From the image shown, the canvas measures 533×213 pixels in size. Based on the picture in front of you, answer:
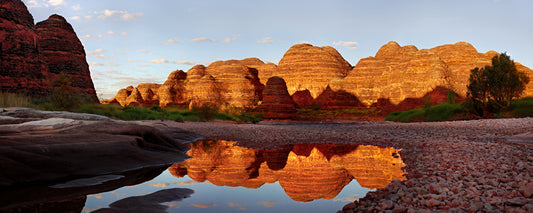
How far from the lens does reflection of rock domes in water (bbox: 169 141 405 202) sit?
501 centimetres

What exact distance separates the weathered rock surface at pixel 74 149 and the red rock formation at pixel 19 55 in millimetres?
12119

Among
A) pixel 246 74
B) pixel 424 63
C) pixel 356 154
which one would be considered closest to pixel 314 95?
pixel 246 74

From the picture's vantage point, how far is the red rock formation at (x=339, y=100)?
68.2m

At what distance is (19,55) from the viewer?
17.7m

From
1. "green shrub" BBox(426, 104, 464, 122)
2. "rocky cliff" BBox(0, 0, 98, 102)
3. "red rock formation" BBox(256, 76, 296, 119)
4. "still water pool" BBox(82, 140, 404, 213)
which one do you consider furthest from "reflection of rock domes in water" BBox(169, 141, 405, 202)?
"red rock formation" BBox(256, 76, 296, 119)

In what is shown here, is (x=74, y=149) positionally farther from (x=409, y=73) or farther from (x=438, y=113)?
(x=409, y=73)

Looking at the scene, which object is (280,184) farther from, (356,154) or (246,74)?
(246,74)

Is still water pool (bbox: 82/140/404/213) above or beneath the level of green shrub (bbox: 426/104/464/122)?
beneath

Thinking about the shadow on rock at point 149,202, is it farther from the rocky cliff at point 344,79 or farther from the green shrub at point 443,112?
the rocky cliff at point 344,79

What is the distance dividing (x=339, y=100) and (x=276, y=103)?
2729cm

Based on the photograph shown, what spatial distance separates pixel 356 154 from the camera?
336 inches

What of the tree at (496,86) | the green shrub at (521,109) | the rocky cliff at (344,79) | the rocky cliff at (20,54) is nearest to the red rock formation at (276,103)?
the rocky cliff at (344,79)

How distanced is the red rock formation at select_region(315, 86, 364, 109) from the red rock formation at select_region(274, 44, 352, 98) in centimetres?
590

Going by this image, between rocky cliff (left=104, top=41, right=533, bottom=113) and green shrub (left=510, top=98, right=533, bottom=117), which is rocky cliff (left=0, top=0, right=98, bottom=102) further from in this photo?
green shrub (left=510, top=98, right=533, bottom=117)
